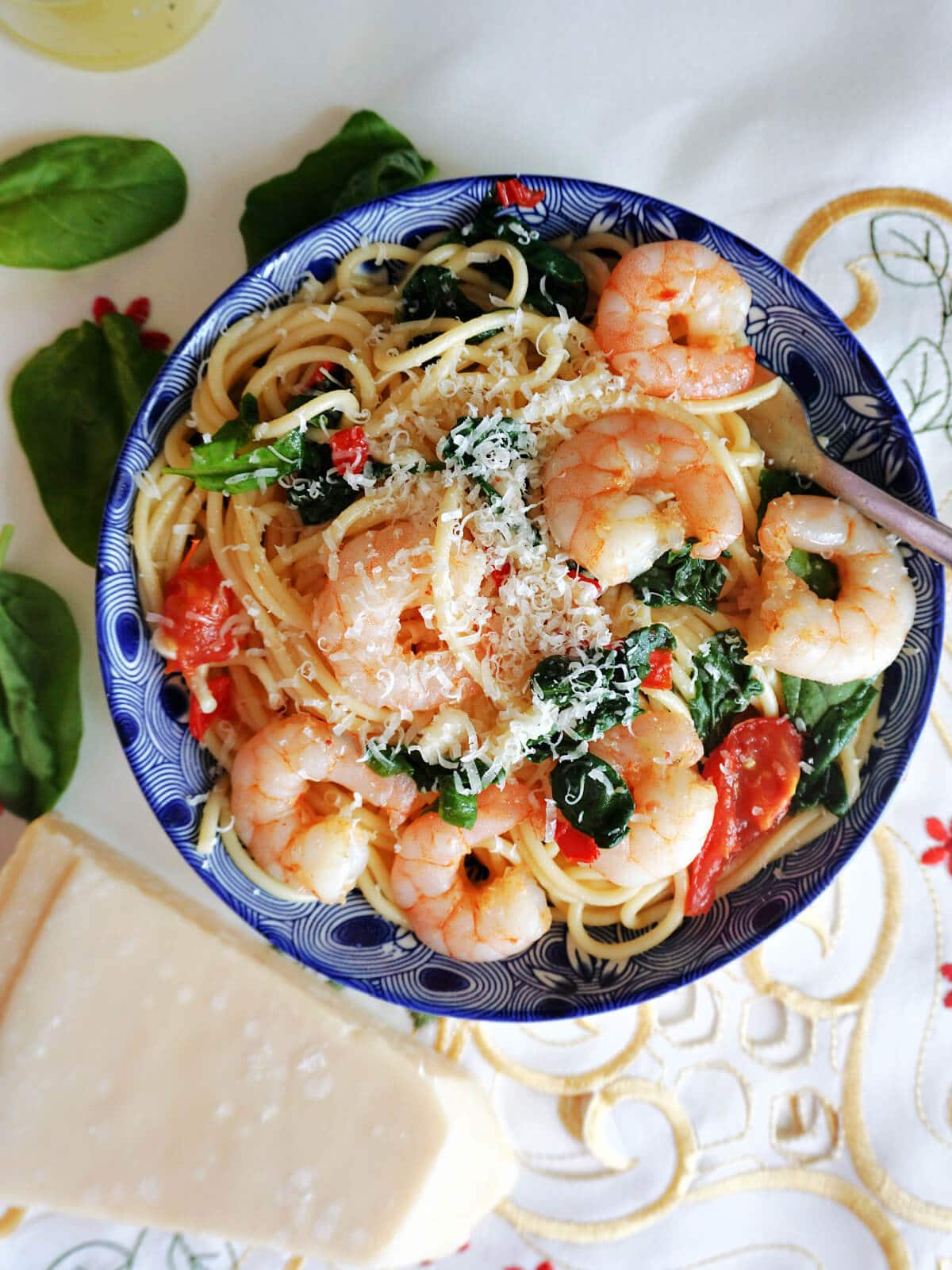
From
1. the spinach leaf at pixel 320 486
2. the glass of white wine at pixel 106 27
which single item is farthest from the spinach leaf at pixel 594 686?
the glass of white wine at pixel 106 27

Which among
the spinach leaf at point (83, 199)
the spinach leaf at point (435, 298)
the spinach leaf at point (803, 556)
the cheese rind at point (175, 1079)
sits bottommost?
the cheese rind at point (175, 1079)

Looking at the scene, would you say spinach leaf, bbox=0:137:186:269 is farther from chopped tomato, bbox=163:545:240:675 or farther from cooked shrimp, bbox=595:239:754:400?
cooked shrimp, bbox=595:239:754:400

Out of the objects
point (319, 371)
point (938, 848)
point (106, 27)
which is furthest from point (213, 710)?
point (938, 848)

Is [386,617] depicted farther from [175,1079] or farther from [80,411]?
[175,1079]

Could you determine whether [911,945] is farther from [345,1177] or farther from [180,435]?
[180,435]

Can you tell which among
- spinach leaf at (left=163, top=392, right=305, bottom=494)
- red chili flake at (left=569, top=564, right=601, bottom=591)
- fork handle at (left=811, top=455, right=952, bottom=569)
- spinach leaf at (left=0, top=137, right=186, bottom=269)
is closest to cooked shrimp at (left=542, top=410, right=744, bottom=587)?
red chili flake at (left=569, top=564, right=601, bottom=591)

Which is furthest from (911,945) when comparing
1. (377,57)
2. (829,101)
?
(377,57)

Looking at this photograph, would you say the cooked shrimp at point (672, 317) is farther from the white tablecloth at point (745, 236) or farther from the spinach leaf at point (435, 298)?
the white tablecloth at point (745, 236)
